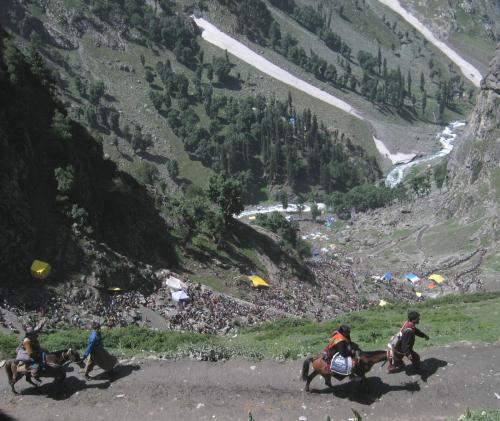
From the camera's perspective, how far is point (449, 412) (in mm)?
15930

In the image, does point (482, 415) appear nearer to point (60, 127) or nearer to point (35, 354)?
point (35, 354)

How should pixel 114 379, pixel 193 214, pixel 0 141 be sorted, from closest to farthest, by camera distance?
pixel 114 379
pixel 0 141
pixel 193 214

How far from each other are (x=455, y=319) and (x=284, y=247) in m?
48.9

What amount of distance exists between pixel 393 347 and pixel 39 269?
96.0ft

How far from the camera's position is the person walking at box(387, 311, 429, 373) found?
17214 mm

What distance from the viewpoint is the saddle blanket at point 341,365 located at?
15867 millimetres

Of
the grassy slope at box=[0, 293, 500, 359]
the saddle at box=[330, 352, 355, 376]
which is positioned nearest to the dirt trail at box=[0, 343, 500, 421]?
the saddle at box=[330, 352, 355, 376]

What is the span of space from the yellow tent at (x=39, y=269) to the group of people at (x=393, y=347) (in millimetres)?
27922

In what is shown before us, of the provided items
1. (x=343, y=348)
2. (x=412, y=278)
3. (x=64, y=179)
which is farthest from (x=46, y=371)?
(x=412, y=278)

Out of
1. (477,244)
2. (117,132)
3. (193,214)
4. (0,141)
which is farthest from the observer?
(117,132)

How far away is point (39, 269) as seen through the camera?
3938cm

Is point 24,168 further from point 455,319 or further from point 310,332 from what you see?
point 455,319

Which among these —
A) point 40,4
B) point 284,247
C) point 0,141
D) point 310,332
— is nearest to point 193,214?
point 284,247

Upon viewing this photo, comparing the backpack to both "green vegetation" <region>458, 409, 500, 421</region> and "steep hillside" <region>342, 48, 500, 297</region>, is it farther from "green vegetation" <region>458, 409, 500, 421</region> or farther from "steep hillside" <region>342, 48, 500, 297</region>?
"steep hillside" <region>342, 48, 500, 297</region>
